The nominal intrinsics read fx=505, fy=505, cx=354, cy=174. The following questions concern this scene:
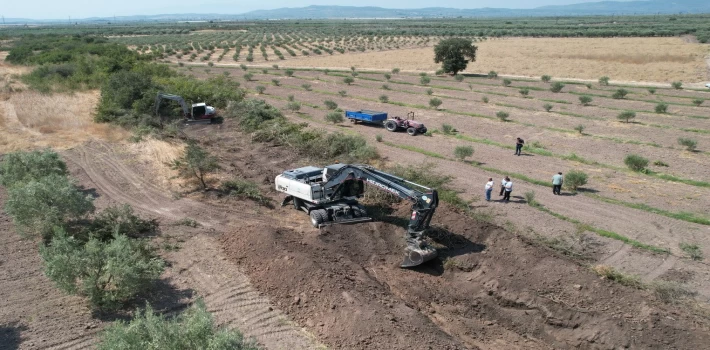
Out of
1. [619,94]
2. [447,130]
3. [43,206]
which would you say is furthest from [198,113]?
[619,94]

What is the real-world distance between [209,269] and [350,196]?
5.76 meters

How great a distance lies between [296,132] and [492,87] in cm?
2859

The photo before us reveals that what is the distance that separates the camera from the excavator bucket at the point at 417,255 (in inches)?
611

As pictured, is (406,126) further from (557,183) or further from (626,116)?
(626,116)

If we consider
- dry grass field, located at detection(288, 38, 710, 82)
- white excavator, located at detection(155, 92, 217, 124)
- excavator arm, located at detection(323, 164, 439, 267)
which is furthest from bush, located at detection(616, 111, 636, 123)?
white excavator, located at detection(155, 92, 217, 124)

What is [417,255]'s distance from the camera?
15602mm

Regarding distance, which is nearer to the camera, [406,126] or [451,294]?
[451,294]

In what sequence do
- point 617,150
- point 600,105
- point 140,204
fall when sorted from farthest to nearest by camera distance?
point 600,105, point 617,150, point 140,204

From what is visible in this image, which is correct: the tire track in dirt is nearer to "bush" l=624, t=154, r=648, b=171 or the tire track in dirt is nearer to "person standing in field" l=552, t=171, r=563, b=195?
"person standing in field" l=552, t=171, r=563, b=195

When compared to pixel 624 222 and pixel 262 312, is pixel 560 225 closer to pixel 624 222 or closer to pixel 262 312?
pixel 624 222

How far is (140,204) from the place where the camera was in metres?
20.2

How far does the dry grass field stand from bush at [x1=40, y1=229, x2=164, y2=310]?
58.9 metres

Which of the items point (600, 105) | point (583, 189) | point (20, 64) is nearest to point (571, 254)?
point (583, 189)

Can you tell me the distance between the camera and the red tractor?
32531 millimetres
